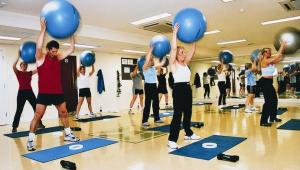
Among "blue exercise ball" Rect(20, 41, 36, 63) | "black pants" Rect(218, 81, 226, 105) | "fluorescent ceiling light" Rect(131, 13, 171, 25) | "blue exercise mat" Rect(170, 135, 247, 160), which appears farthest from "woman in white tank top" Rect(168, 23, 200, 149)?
"black pants" Rect(218, 81, 226, 105)

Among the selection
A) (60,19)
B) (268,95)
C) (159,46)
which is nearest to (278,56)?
(268,95)

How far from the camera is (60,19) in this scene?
2.80 meters

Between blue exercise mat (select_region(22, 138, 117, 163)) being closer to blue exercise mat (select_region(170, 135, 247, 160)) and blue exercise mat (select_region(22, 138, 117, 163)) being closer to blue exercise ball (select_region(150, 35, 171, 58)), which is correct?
blue exercise mat (select_region(170, 135, 247, 160))

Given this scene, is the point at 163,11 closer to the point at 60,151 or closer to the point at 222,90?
the point at 222,90

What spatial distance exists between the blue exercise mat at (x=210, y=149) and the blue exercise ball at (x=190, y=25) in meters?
1.33

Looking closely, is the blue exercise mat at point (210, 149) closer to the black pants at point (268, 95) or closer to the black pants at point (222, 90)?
the black pants at point (268, 95)

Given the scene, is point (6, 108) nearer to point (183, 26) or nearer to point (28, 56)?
point (28, 56)

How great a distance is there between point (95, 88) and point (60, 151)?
20.5 ft

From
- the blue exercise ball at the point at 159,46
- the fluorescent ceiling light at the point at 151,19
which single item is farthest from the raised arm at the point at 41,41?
the fluorescent ceiling light at the point at 151,19

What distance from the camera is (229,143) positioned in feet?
11.0

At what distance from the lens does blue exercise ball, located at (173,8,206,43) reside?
303 centimetres

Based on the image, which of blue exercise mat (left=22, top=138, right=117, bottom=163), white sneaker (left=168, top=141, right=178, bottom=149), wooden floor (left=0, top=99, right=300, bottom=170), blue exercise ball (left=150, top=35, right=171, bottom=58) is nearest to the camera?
wooden floor (left=0, top=99, right=300, bottom=170)

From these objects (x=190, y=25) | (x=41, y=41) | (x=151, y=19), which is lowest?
(x=41, y=41)

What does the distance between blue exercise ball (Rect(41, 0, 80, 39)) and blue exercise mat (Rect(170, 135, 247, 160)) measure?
6.22 ft
